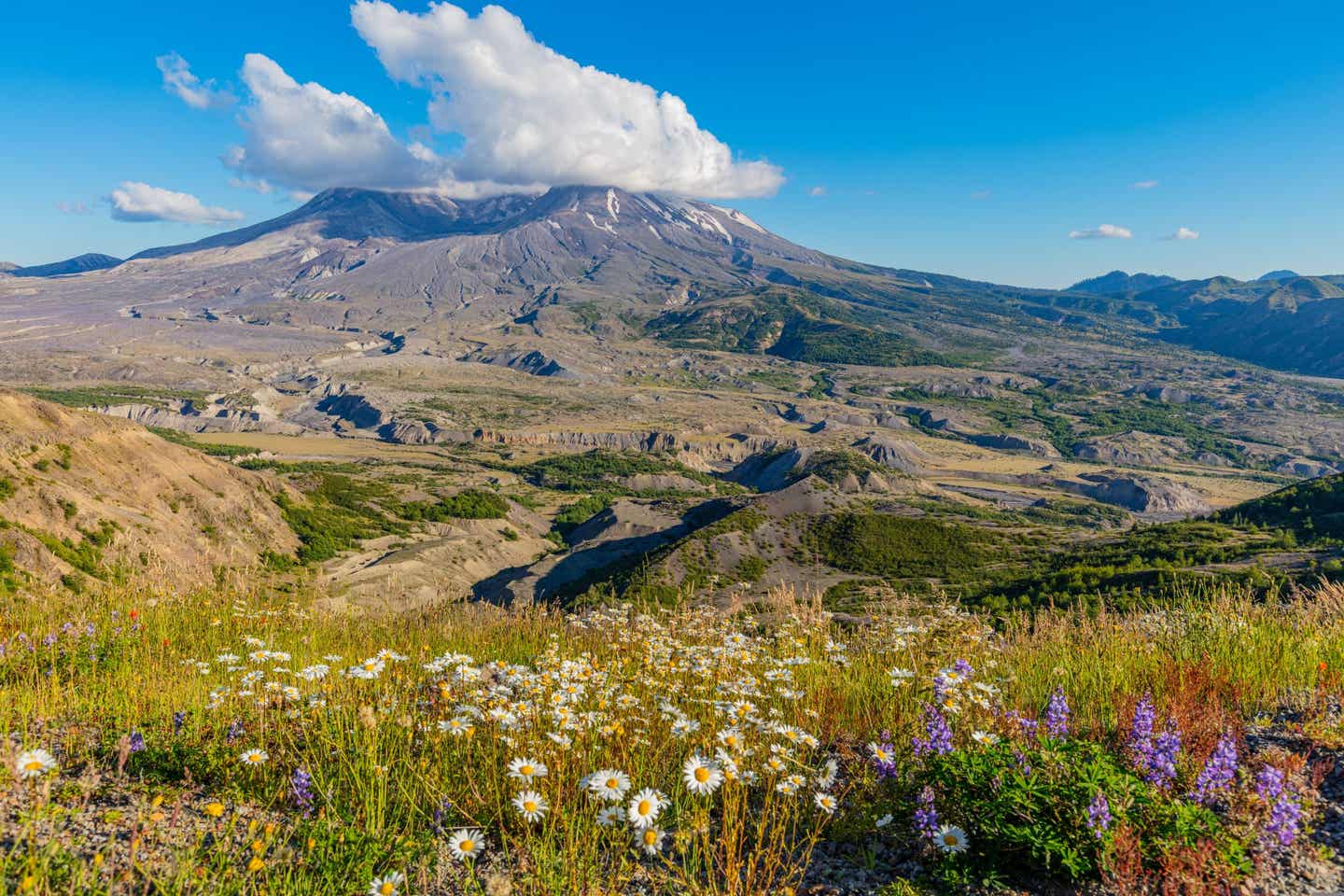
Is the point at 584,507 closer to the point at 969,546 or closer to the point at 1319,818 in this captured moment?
the point at 969,546

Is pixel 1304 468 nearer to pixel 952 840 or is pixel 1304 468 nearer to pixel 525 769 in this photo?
pixel 952 840

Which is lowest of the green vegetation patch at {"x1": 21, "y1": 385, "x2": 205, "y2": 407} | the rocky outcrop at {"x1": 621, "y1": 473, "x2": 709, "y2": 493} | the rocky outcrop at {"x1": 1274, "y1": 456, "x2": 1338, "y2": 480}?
the rocky outcrop at {"x1": 1274, "y1": 456, "x2": 1338, "y2": 480}

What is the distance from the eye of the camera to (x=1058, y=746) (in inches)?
154

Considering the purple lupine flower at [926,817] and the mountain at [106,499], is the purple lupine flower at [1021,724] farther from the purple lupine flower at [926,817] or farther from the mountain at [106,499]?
the mountain at [106,499]

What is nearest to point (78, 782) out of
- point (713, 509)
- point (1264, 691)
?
point (1264, 691)

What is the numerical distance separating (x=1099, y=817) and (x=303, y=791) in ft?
13.4

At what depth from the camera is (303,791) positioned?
3676 mm

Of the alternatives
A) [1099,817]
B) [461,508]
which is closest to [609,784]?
[1099,817]

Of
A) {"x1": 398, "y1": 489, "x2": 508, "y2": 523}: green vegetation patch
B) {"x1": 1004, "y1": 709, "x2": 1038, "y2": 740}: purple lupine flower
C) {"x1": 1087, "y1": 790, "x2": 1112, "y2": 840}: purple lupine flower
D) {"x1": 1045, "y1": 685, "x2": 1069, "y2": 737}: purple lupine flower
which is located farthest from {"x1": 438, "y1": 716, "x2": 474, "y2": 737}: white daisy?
{"x1": 398, "y1": 489, "x2": 508, "y2": 523}: green vegetation patch

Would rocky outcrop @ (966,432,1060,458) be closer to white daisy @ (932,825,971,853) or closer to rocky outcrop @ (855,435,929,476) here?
rocky outcrop @ (855,435,929,476)

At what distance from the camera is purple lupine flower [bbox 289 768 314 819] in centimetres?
354

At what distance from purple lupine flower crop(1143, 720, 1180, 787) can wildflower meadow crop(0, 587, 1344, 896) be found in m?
0.02

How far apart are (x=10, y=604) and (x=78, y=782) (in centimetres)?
664

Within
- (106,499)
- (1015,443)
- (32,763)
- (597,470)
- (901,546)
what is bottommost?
(597,470)
